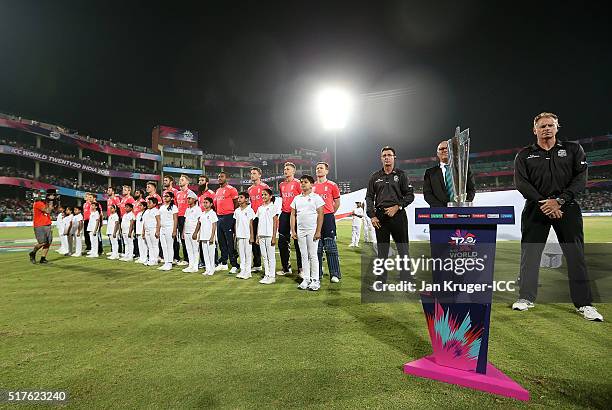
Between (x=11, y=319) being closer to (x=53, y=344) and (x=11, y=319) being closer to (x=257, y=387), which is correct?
(x=53, y=344)

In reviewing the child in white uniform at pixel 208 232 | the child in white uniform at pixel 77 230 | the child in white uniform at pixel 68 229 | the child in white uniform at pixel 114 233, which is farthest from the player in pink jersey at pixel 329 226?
the child in white uniform at pixel 68 229

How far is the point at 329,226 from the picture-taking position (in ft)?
19.7

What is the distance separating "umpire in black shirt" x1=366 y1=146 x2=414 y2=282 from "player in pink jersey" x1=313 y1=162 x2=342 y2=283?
41.7 inches

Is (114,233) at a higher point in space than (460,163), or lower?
lower

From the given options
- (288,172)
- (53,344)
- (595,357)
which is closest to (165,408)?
(53,344)

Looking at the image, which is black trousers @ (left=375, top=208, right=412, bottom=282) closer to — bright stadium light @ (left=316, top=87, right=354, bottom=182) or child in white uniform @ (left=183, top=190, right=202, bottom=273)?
child in white uniform @ (left=183, top=190, right=202, bottom=273)

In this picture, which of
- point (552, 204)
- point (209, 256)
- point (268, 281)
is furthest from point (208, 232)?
point (552, 204)

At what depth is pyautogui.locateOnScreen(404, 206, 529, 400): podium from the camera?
222 cm

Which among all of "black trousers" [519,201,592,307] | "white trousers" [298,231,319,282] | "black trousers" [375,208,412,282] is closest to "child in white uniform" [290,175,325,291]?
"white trousers" [298,231,319,282]

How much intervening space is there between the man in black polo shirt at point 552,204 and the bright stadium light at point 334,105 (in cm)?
2499

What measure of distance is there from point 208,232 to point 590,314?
19.8 feet

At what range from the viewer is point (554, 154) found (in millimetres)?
3768

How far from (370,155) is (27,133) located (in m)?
58.1

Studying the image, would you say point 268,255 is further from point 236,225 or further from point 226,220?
point 226,220
